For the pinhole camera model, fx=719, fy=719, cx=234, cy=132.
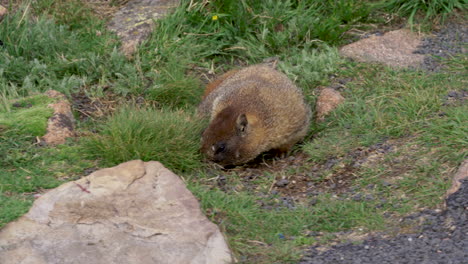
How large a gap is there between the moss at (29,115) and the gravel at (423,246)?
272cm

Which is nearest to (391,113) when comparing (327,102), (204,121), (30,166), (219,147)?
(327,102)

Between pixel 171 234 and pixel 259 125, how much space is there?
242 cm

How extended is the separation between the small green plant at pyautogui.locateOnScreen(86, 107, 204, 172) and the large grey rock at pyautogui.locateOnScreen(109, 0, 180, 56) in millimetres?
1886

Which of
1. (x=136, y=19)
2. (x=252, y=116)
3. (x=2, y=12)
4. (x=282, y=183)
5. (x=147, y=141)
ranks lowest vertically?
(x=282, y=183)

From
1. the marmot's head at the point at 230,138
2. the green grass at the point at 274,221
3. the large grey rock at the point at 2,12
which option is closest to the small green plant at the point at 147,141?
the marmot's head at the point at 230,138

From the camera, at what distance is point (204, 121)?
678cm

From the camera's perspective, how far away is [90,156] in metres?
5.83

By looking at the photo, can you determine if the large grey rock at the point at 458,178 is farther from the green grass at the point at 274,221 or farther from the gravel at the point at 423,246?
the green grass at the point at 274,221

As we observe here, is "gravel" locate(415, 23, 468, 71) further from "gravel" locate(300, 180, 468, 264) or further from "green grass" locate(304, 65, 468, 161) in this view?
"gravel" locate(300, 180, 468, 264)

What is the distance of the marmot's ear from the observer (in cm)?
641

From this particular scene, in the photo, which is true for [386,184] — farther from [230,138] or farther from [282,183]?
[230,138]

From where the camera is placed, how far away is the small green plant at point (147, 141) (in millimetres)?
5750

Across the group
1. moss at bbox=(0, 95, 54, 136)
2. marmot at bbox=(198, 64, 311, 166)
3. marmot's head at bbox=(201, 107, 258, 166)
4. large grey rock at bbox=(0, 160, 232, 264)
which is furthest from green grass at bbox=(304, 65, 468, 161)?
moss at bbox=(0, 95, 54, 136)

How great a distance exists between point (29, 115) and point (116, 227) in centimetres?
214
